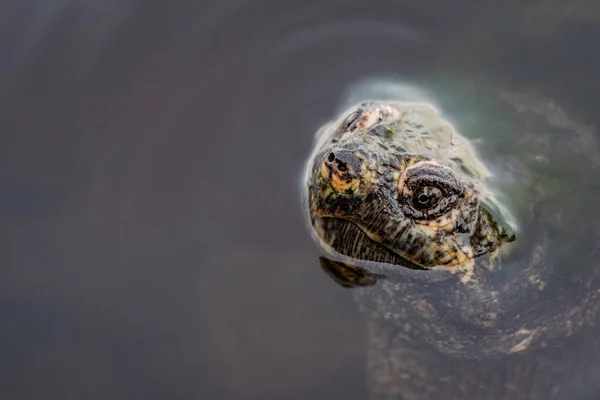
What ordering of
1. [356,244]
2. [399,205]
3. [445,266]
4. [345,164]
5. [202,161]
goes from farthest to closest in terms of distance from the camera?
[202,161], [356,244], [445,266], [399,205], [345,164]

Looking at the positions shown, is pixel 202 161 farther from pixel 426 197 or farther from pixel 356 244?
pixel 426 197

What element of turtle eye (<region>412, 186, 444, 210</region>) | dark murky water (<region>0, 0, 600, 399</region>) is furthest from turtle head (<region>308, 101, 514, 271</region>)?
dark murky water (<region>0, 0, 600, 399</region>)

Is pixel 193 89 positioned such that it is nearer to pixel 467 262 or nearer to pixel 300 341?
pixel 300 341

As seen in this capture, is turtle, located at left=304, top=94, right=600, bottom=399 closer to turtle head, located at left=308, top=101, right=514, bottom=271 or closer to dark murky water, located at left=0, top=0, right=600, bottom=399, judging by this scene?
turtle head, located at left=308, top=101, right=514, bottom=271

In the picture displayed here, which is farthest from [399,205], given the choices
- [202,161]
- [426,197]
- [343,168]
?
[202,161]

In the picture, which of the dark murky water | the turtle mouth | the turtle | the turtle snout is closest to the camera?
the turtle snout

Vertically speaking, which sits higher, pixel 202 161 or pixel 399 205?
pixel 202 161
